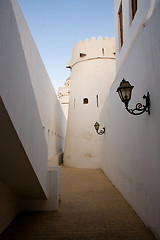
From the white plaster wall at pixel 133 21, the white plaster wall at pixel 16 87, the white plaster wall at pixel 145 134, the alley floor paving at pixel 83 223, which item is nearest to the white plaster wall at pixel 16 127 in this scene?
the white plaster wall at pixel 16 87

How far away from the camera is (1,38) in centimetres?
191

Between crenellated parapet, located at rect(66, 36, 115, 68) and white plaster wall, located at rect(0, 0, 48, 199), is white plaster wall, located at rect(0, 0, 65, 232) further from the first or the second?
crenellated parapet, located at rect(66, 36, 115, 68)

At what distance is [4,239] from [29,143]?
64.6 inches

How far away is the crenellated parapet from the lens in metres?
13.2

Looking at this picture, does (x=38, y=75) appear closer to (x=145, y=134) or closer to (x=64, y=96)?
(x=145, y=134)

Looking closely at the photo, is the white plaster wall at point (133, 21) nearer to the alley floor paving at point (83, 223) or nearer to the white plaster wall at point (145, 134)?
the white plaster wall at point (145, 134)

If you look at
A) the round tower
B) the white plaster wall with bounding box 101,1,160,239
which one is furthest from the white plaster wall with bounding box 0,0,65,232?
the round tower

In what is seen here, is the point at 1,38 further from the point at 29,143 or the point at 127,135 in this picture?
the point at 127,135

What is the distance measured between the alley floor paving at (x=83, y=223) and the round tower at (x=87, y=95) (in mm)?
7150

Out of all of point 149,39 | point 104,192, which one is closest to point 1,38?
point 149,39

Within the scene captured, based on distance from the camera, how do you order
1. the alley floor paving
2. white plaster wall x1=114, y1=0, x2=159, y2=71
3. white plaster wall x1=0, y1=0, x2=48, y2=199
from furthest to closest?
white plaster wall x1=114, y1=0, x2=159, y2=71, the alley floor paving, white plaster wall x1=0, y1=0, x2=48, y2=199

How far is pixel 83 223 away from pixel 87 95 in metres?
9.82

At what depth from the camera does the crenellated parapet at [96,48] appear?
13.2m

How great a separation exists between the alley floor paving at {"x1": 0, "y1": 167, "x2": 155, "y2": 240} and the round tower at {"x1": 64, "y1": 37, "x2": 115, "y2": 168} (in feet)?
23.5
